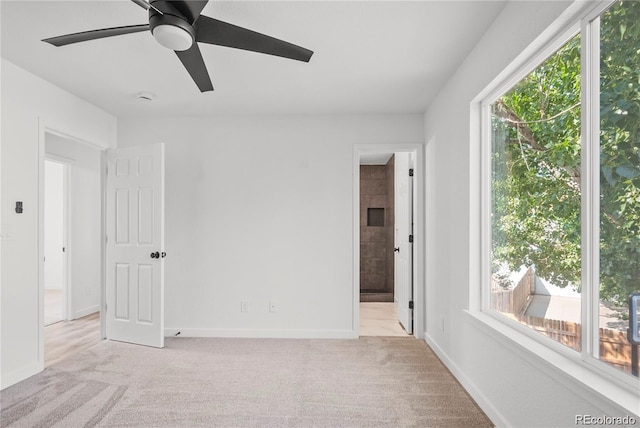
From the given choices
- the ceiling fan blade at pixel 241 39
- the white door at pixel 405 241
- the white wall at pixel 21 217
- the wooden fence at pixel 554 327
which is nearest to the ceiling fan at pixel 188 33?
the ceiling fan blade at pixel 241 39

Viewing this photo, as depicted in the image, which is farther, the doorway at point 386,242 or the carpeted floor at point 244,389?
the doorway at point 386,242

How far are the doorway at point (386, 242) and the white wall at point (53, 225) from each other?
539 centimetres

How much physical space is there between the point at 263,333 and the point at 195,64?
2.98 meters

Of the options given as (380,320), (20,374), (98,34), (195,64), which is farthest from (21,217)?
(380,320)

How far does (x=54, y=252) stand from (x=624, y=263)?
8051 millimetres

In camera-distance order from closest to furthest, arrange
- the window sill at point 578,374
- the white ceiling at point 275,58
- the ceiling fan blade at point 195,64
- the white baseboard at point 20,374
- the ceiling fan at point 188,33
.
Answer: the window sill at point 578,374 < the ceiling fan at point 188,33 < the ceiling fan blade at point 195,64 < the white ceiling at point 275,58 < the white baseboard at point 20,374

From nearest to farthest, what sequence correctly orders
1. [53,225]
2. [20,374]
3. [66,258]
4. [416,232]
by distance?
[20,374]
[416,232]
[66,258]
[53,225]

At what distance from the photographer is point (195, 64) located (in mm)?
1983

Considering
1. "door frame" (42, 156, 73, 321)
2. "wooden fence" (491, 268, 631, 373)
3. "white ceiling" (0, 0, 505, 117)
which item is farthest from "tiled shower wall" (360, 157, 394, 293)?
"door frame" (42, 156, 73, 321)

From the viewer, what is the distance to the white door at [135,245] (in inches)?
146

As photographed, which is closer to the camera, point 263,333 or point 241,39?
point 241,39

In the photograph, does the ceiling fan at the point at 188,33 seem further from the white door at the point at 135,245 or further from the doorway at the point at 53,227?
the doorway at the point at 53,227

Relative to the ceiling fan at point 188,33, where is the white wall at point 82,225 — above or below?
below

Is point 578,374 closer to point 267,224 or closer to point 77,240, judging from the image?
point 267,224
